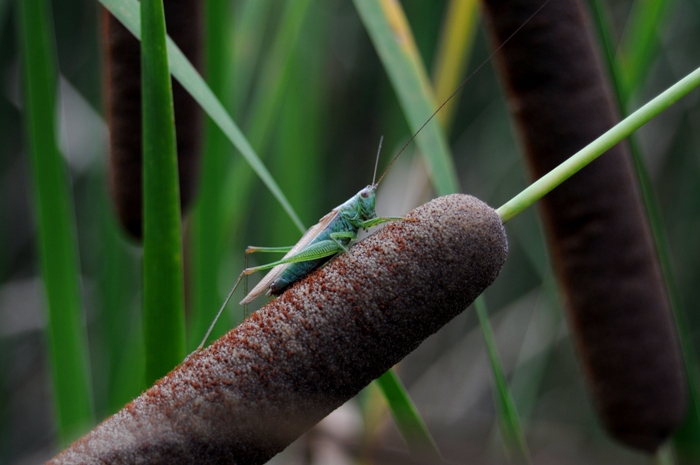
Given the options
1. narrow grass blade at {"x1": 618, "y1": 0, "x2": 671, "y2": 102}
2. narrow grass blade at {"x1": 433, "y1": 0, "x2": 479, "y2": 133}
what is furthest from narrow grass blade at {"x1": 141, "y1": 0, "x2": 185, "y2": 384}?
narrow grass blade at {"x1": 433, "y1": 0, "x2": 479, "y2": 133}

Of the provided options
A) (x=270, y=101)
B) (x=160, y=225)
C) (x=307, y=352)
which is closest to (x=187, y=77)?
(x=160, y=225)

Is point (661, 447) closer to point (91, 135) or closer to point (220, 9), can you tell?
point (220, 9)

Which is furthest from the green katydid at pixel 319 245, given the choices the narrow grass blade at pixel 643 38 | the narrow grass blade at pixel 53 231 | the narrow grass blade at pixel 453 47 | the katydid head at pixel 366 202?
the narrow grass blade at pixel 453 47

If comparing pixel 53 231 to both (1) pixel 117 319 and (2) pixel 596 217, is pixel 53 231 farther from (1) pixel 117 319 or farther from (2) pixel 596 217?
(2) pixel 596 217

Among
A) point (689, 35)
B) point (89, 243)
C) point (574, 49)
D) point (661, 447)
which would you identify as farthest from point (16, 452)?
point (689, 35)

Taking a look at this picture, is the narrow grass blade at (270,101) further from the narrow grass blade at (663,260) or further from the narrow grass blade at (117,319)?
the narrow grass blade at (663,260)

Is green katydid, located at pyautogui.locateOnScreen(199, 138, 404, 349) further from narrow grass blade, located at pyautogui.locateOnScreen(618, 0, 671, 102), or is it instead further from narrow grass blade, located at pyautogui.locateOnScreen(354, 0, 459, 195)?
narrow grass blade, located at pyautogui.locateOnScreen(618, 0, 671, 102)
